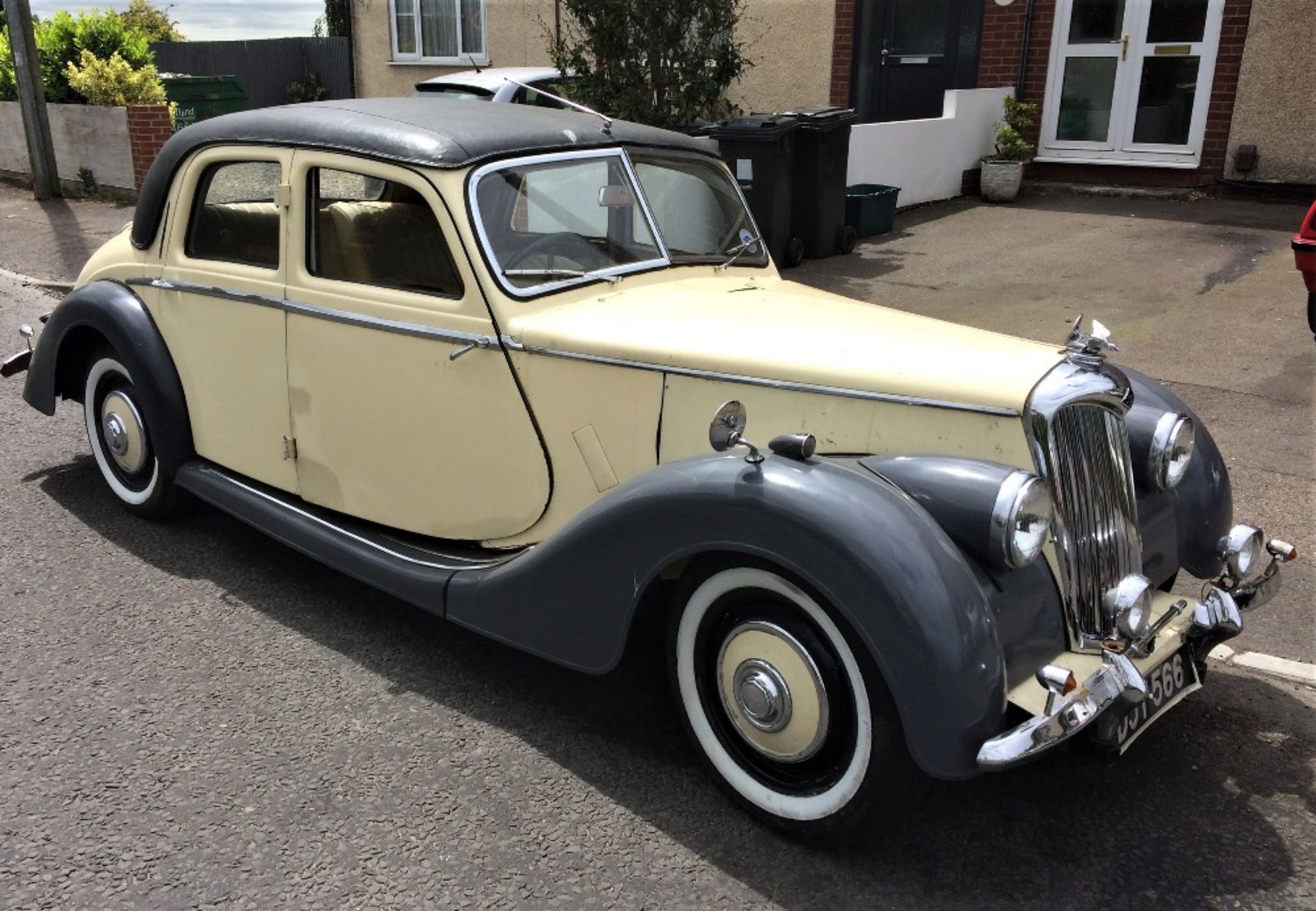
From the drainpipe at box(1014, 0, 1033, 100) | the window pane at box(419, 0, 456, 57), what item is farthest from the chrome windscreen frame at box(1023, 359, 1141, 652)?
the window pane at box(419, 0, 456, 57)

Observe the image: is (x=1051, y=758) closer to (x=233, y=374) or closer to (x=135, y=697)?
(x=135, y=697)

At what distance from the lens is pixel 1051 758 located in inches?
120

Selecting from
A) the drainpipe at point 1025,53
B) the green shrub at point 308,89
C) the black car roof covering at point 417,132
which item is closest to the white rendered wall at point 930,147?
the drainpipe at point 1025,53

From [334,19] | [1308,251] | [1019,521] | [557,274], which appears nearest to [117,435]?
[557,274]

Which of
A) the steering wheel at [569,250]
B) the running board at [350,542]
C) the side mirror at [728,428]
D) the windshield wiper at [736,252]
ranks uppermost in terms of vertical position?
the steering wheel at [569,250]

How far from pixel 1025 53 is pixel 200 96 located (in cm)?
1003

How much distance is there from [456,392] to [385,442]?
38cm

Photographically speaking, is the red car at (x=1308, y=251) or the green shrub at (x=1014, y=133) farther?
the green shrub at (x=1014, y=133)

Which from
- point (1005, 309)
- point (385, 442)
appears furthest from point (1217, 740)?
point (1005, 309)

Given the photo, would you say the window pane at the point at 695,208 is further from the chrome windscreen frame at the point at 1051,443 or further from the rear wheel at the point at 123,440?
the rear wheel at the point at 123,440

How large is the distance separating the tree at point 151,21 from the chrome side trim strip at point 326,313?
21.8 meters

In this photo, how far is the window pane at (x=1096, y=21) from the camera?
11.2m

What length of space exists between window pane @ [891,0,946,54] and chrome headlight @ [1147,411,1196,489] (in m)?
10.5

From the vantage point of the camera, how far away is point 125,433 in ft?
14.8
